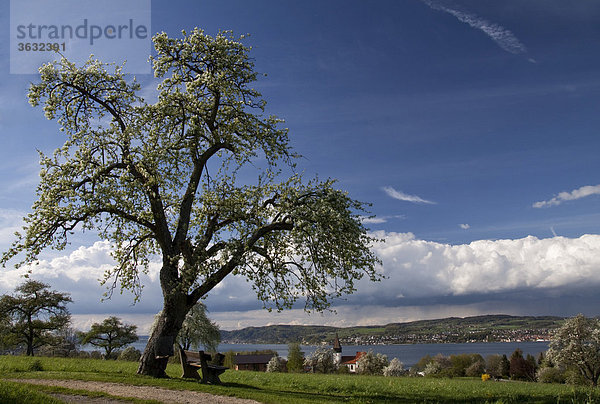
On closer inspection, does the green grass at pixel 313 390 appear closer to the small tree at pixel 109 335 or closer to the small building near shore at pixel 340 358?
the small tree at pixel 109 335

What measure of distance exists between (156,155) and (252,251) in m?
6.19

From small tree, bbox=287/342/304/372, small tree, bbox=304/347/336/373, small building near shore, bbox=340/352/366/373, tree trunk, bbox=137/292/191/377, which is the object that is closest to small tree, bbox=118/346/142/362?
small tree, bbox=287/342/304/372

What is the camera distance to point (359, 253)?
18109 millimetres

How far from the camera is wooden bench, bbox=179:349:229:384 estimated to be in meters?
16.0

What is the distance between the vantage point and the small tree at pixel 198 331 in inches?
2105

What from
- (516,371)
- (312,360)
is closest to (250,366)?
(312,360)

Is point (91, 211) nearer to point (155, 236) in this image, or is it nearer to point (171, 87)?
point (155, 236)

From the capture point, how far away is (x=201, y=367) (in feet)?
53.1

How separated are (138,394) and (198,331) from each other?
4363cm

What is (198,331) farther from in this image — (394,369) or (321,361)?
(394,369)

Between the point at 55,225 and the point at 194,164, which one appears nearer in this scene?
the point at 55,225

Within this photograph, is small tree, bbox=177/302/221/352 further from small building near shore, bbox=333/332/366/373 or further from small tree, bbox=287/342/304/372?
small building near shore, bbox=333/332/366/373

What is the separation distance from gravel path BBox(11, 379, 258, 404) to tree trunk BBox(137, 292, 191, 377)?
304 cm

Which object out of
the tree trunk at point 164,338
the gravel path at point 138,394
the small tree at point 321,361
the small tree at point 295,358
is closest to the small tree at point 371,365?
the small tree at point 321,361
